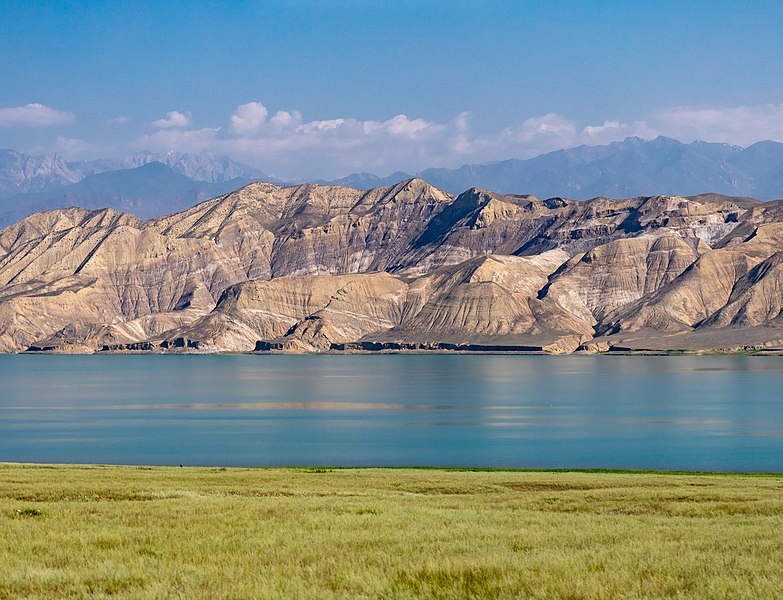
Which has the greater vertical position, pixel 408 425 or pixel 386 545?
pixel 386 545

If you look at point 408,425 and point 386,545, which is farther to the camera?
point 408,425

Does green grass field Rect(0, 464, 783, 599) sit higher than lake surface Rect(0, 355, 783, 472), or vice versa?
green grass field Rect(0, 464, 783, 599)

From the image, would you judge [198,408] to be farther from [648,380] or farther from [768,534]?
[768,534]

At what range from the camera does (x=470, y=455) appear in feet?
253

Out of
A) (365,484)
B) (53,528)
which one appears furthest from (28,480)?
(53,528)

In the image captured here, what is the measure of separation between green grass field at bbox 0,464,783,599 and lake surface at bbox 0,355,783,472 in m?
43.4

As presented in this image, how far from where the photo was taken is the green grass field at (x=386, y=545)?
14.6m

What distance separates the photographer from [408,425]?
106 m

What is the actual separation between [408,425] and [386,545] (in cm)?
8789

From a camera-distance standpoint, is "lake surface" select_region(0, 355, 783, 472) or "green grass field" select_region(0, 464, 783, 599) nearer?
"green grass field" select_region(0, 464, 783, 599)

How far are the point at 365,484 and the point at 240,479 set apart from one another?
5227 millimetres

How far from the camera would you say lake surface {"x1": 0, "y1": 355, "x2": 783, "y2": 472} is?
250 feet

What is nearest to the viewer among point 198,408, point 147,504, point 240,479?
point 147,504

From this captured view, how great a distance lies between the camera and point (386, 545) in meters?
18.5
